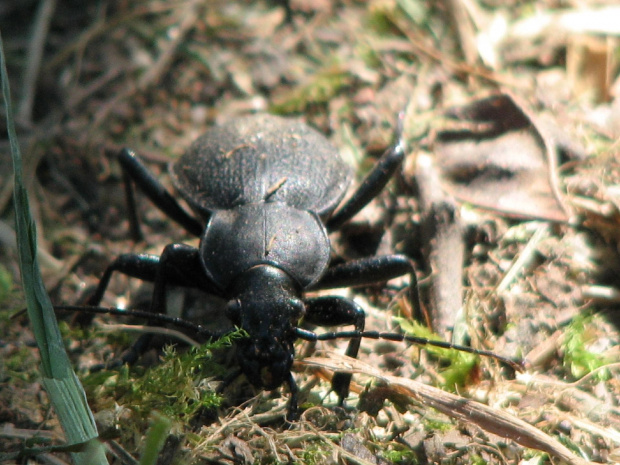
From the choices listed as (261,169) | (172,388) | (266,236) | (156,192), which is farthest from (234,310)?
(156,192)

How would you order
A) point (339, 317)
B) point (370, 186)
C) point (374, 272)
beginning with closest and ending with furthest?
1. point (339, 317)
2. point (374, 272)
3. point (370, 186)

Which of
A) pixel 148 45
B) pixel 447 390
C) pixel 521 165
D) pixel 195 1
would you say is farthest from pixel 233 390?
pixel 195 1

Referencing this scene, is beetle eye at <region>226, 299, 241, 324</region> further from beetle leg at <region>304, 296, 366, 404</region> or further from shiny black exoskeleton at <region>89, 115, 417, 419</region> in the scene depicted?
beetle leg at <region>304, 296, 366, 404</region>

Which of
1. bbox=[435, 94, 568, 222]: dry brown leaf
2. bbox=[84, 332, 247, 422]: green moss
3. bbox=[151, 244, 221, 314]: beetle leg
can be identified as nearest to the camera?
bbox=[84, 332, 247, 422]: green moss

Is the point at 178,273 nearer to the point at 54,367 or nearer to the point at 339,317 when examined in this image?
the point at 339,317

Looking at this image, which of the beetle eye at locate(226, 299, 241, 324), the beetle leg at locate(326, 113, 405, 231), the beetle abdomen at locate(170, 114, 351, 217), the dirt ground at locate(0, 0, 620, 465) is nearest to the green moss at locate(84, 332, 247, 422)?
the dirt ground at locate(0, 0, 620, 465)

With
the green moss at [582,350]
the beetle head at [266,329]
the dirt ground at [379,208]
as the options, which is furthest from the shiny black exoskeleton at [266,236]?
the green moss at [582,350]
